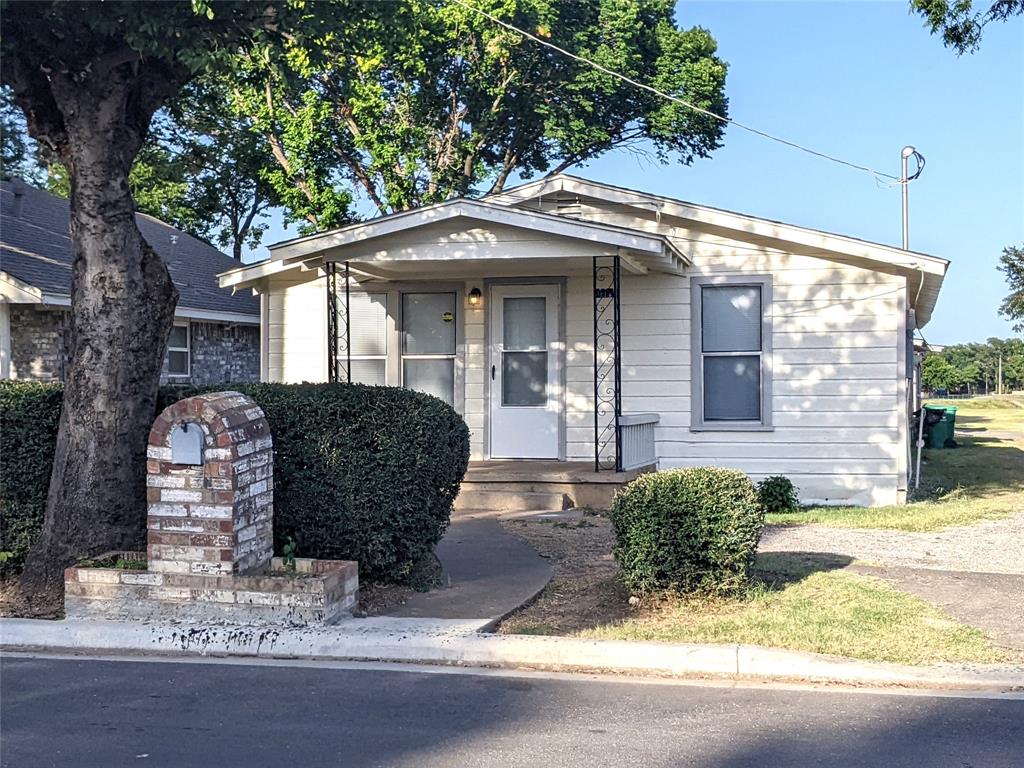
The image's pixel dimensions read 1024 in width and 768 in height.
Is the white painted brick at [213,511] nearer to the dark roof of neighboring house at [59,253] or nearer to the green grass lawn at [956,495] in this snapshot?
the green grass lawn at [956,495]

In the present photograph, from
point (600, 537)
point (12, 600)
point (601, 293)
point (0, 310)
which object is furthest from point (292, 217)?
point (12, 600)

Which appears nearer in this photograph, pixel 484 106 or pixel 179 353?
pixel 179 353

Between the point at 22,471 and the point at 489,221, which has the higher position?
the point at 489,221

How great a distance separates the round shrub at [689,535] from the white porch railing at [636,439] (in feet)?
16.1

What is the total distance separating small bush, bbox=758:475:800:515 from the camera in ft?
41.8

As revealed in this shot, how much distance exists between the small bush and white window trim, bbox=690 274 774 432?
877mm

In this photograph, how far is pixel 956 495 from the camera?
48.7 ft

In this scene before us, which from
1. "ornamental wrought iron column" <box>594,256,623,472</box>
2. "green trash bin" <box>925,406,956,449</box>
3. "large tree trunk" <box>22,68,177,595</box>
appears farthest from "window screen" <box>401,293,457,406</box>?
"green trash bin" <box>925,406,956,449</box>

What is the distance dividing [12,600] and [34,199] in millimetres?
15212

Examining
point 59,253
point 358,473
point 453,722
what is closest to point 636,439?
point 358,473

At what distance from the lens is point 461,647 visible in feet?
20.7

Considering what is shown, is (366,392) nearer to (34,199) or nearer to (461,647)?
(461,647)

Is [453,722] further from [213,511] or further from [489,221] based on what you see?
[489,221]

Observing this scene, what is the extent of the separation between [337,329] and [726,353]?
5.17 m
